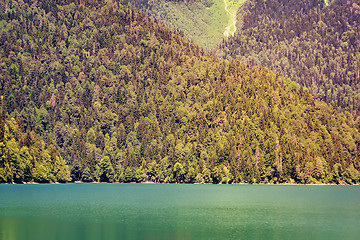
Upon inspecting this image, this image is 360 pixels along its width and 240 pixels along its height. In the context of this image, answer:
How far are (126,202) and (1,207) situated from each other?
1254 inches

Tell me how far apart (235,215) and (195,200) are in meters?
35.4

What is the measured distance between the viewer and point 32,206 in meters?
130

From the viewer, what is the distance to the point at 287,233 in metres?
92.4

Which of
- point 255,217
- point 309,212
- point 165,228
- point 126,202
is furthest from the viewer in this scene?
point 126,202

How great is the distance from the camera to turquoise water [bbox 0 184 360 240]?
295 ft

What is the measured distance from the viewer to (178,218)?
10969 cm

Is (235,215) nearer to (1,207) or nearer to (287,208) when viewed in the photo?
(287,208)

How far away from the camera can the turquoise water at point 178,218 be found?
8981 centimetres

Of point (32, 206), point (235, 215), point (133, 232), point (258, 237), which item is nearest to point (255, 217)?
point (235, 215)

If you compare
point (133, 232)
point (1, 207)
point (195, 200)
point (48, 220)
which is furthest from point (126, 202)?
point (133, 232)

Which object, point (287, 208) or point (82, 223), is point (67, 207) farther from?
point (287, 208)

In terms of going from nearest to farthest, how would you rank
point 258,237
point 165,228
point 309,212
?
point 258,237 < point 165,228 < point 309,212

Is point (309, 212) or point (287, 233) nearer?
point (287, 233)

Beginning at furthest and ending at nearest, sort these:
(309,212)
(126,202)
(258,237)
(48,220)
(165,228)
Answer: (126,202) → (309,212) → (48,220) → (165,228) → (258,237)
